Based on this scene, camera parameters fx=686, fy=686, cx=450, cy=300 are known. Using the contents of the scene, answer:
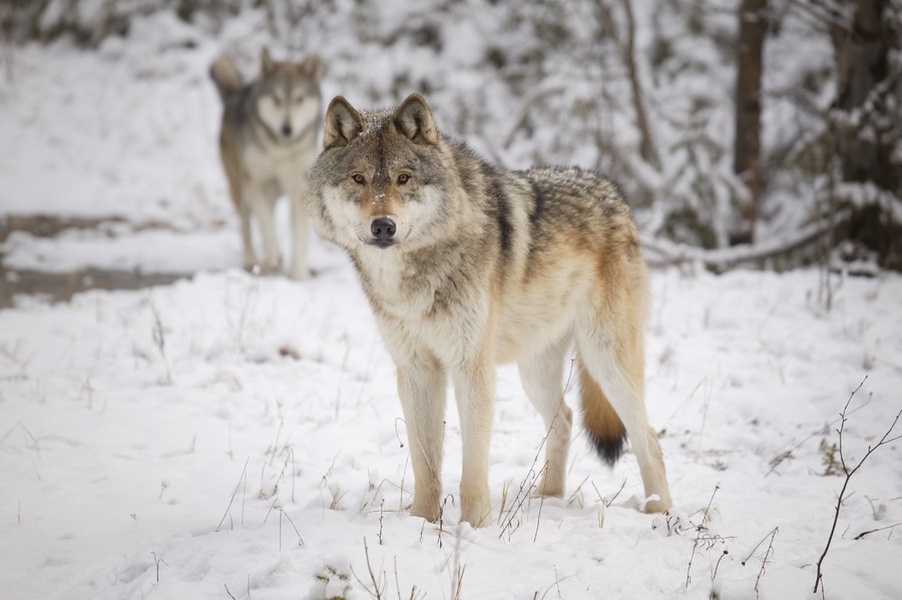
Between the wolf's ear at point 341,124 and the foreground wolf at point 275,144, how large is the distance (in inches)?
196

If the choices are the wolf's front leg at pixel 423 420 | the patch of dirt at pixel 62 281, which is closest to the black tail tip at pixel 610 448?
the wolf's front leg at pixel 423 420

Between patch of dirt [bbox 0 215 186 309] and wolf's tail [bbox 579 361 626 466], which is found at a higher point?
patch of dirt [bbox 0 215 186 309]

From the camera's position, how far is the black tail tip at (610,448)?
3.86 meters

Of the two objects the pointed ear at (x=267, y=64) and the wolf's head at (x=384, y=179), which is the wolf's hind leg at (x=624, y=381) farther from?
the pointed ear at (x=267, y=64)

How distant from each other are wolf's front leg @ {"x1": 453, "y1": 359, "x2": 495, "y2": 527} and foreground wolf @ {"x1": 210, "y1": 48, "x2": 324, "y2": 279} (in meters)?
5.52

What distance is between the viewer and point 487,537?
3057mm

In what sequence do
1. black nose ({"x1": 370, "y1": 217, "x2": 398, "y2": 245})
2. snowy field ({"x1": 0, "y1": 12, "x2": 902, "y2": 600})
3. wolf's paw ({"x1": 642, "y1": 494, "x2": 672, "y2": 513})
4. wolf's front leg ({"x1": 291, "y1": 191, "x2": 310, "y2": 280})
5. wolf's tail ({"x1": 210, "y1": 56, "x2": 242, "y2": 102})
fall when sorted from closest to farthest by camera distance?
snowy field ({"x1": 0, "y1": 12, "x2": 902, "y2": 600}) < black nose ({"x1": 370, "y1": 217, "x2": 398, "y2": 245}) < wolf's paw ({"x1": 642, "y1": 494, "x2": 672, "y2": 513}) < wolf's front leg ({"x1": 291, "y1": 191, "x2": 310, "y2": 280}) < wolf's tail ({"x1": 210, "y1": 56, "x2": 242, "y2": 102})

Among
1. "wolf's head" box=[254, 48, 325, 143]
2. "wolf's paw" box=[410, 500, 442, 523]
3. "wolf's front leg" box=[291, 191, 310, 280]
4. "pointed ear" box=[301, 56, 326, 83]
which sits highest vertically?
"pointed ear" box=[301, 56, 326, 83]

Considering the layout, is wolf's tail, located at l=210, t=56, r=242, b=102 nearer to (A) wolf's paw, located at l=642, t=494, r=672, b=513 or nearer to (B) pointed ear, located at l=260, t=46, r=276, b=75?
(B) pointed ear, located at l=260, t=46, r=276, b=75

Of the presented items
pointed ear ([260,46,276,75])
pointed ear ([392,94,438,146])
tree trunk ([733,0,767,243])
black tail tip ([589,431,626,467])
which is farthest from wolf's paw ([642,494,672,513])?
pointed ear ([260,46,276,75])

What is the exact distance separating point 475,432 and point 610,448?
101cm

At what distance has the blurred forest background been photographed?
7.72m

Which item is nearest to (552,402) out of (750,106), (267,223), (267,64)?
(267,223)

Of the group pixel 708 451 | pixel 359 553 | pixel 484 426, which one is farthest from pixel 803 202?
pixel 359 553
